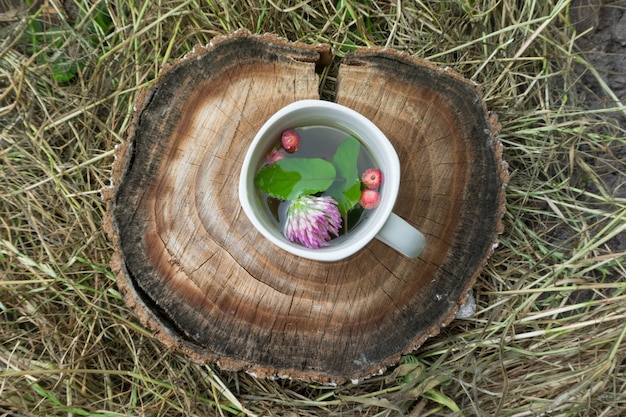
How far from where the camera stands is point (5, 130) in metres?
1.36

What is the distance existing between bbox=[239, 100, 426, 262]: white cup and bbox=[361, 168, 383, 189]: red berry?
0.10ft

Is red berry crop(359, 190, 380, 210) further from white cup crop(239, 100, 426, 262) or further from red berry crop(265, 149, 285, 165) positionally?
red berry crop(265, 149, 285, 165)

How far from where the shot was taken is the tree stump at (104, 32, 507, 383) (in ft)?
3.51

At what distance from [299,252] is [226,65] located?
1.48 ft

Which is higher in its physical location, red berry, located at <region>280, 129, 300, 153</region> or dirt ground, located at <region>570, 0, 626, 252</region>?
dirt ground, located at <region>570, 0, 626, 252</region>

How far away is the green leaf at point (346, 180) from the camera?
1.06 meters

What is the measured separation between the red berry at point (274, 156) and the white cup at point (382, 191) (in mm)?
53

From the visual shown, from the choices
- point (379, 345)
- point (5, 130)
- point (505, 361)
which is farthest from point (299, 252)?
point (5, 130)

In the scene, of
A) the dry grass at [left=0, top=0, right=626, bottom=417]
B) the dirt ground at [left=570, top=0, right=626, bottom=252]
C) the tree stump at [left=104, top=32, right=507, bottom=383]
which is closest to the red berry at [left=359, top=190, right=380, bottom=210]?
the tree stump at [left=104, top=32, right=507, bottom=383]

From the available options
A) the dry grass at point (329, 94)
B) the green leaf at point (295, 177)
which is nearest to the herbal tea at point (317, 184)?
the green leaf at point (295, 177)

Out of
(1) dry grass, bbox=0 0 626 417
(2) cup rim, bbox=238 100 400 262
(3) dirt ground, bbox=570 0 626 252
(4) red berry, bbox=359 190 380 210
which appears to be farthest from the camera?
(3) dirt ground, bbox=570 0 626 252

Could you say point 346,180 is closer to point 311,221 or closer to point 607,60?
point 311,221

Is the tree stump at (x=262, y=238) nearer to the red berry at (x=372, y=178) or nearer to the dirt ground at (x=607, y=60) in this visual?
the red berry at (x=372, y=178)

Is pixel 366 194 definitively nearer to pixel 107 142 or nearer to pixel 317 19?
pixel 317 19
